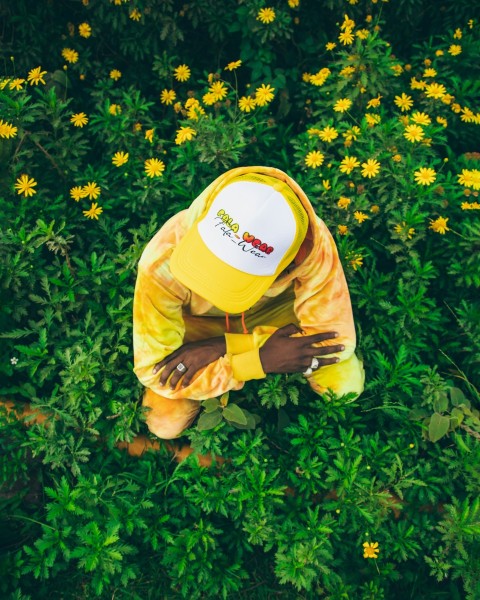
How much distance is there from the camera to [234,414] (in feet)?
8.32

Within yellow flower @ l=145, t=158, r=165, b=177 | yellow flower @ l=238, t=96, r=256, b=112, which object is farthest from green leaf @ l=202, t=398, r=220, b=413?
yellow flower @ l=238, t=96, r=256, b=112

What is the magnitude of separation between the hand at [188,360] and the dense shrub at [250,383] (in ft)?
0.68

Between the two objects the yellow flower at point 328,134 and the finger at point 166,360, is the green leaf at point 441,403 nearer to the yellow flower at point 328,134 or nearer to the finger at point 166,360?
the finger at point 166,360

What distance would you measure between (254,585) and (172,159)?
8.54ft

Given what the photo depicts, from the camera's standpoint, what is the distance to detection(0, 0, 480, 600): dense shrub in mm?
2525

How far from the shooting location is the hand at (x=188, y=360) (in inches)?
100

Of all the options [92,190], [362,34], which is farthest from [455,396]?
[92,190]

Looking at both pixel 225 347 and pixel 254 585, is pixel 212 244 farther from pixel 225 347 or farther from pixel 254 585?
pixel 254 585

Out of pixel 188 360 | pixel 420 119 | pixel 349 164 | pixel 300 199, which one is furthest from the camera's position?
pixel 420 119

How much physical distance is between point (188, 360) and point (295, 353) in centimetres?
54

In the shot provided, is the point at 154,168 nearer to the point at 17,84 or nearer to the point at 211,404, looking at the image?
the point at 17,84

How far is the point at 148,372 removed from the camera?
2547 millimetres

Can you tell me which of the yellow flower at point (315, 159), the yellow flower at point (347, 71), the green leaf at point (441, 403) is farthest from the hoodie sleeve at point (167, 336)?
the yellow flower at point (347, 71)

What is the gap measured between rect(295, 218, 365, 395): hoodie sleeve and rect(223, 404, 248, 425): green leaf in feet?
1.45
